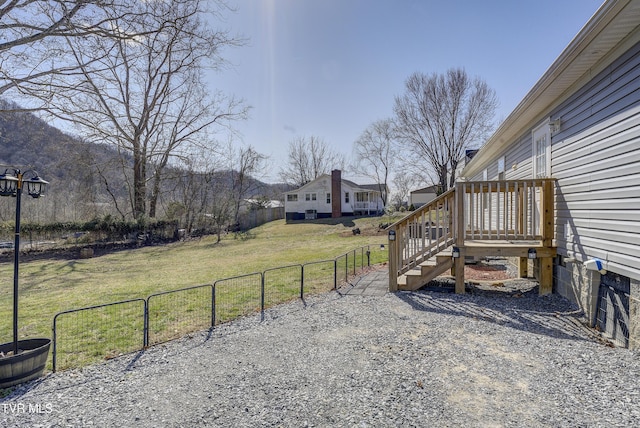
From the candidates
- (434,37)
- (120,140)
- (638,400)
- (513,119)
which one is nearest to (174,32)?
(434,37)

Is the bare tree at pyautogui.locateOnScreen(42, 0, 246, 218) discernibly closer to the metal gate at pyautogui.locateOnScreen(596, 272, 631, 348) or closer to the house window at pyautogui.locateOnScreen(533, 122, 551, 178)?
the house window at pyautogui.locateOnScreen(533, 122, 551, 178)

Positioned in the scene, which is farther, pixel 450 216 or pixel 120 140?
pixel 120 140

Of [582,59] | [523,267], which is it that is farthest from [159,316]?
[523,267]

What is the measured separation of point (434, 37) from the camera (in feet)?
36.7

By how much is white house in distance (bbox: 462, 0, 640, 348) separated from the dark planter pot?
21.2 feet

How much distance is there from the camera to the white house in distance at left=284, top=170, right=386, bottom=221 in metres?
33.5

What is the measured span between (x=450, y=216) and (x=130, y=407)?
5682 millimetres

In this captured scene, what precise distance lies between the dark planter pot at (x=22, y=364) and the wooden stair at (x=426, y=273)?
5.49m

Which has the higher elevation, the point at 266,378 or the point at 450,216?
the point at 450,216

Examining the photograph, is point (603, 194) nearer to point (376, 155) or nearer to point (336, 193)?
point (336, 193)

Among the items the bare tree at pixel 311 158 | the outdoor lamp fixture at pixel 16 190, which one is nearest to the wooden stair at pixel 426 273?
the outdoor lamp fixture at pixel 16 190

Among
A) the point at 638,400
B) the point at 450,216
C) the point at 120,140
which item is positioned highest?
the point at 120,140

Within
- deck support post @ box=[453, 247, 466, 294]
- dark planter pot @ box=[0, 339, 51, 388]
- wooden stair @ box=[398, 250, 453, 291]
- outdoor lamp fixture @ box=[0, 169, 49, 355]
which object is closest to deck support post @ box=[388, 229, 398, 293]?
wooden stair @ box=[398, 250, 453, 291]

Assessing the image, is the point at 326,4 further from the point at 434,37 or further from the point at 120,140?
the point at 120,140
